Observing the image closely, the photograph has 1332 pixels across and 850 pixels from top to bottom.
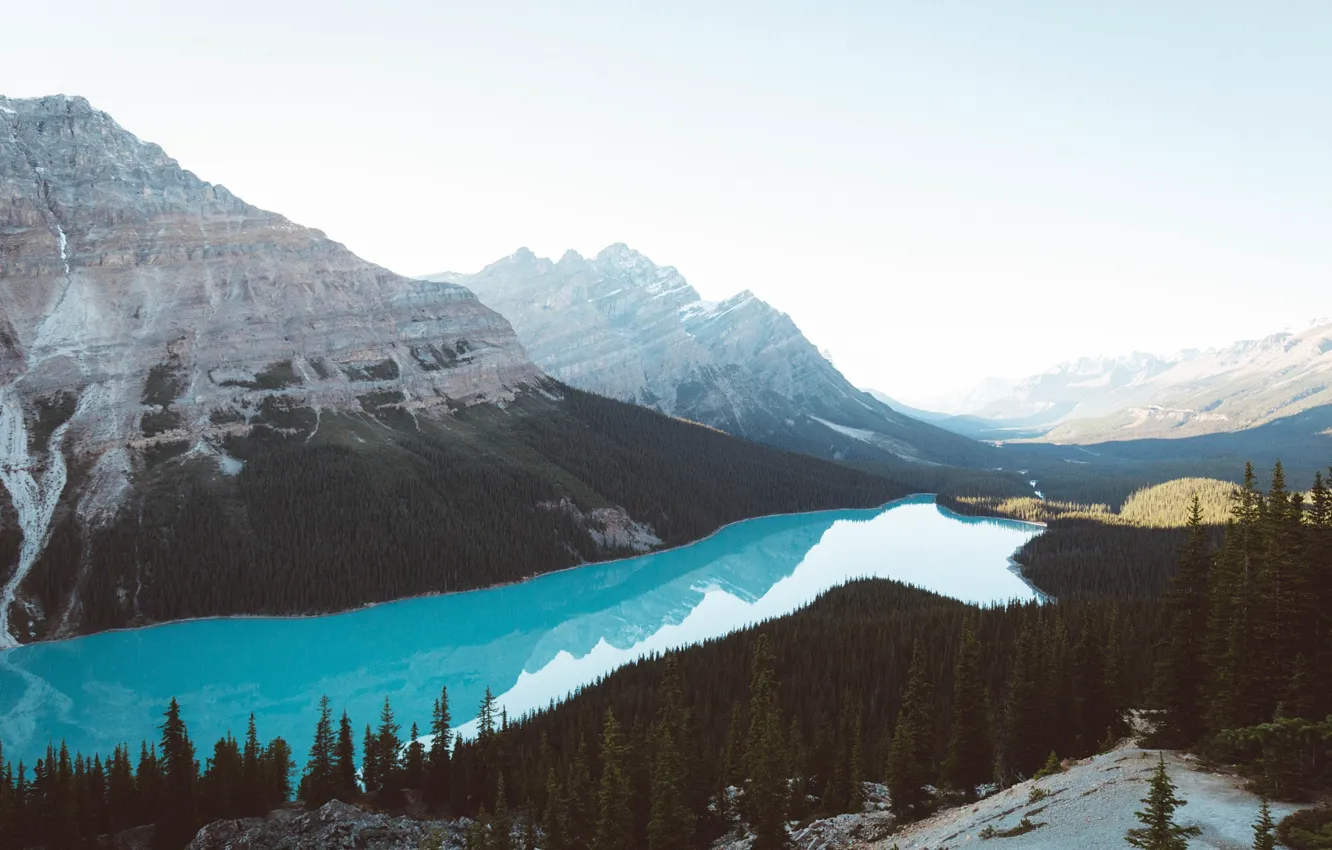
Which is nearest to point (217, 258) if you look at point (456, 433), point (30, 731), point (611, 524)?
point (456, 433)

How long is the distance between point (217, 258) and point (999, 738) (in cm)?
18506

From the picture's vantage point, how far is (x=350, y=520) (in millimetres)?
125938

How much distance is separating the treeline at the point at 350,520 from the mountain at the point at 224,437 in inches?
14.2

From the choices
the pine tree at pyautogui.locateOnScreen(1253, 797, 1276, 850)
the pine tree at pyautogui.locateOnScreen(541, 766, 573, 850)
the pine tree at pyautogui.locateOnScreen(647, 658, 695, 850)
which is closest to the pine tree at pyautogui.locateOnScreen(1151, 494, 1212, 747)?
the pine tree at pyautogui.locateOnScreen(1253, 797, 1276, 850)

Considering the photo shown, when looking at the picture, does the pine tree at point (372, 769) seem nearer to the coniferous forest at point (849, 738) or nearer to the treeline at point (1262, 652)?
the coniferous forest at point (849, 738)

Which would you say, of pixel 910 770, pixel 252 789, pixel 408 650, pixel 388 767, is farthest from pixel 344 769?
pixel 408 650

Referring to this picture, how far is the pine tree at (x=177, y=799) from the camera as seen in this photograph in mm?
44062

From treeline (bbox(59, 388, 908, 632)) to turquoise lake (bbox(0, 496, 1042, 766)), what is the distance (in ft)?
13.2

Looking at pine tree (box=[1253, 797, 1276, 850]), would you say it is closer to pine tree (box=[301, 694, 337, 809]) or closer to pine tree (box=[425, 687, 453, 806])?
pine tree (box=[425, 687, 453, 806])

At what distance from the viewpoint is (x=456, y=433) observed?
17388cm

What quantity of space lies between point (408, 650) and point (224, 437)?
217 feet

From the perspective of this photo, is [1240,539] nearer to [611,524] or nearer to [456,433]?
[611,524]

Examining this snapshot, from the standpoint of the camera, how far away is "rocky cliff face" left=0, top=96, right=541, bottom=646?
4843 inches

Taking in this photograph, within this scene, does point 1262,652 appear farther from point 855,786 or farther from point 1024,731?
point 855,786
